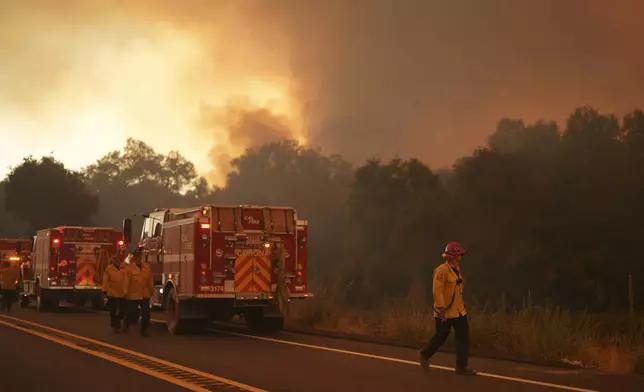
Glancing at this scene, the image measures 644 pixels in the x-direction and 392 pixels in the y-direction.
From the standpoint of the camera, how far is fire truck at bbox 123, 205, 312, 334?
55.4 ft

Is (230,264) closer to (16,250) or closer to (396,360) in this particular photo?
(396,360)

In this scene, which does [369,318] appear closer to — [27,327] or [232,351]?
[232,351]

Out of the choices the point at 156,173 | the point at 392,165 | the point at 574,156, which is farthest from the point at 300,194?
the point at 574,156

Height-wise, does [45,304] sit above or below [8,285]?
below

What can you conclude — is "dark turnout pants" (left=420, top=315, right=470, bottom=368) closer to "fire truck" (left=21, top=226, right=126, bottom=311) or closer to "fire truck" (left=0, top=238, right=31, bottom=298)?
"fire truck" (left=21, top=226, right=126, bottom=311)

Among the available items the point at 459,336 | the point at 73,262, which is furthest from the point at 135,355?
the point at 73,262

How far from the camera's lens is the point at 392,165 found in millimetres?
65375

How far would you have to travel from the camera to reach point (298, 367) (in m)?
11.7

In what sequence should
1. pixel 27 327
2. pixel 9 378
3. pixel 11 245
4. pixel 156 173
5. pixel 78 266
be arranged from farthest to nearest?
pixel 156 173 < pixel 11 245 < pixel 78 266 < pixel 27 327 < pixel 9 378

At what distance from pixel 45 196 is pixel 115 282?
66945 mm

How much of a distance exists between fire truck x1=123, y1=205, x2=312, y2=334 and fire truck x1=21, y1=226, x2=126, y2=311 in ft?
32.7

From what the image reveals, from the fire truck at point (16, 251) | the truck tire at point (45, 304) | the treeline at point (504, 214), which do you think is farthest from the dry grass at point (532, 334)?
the fire truck at point (16, 251)

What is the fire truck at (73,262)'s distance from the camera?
89.0 feet

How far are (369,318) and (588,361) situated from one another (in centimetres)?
809
